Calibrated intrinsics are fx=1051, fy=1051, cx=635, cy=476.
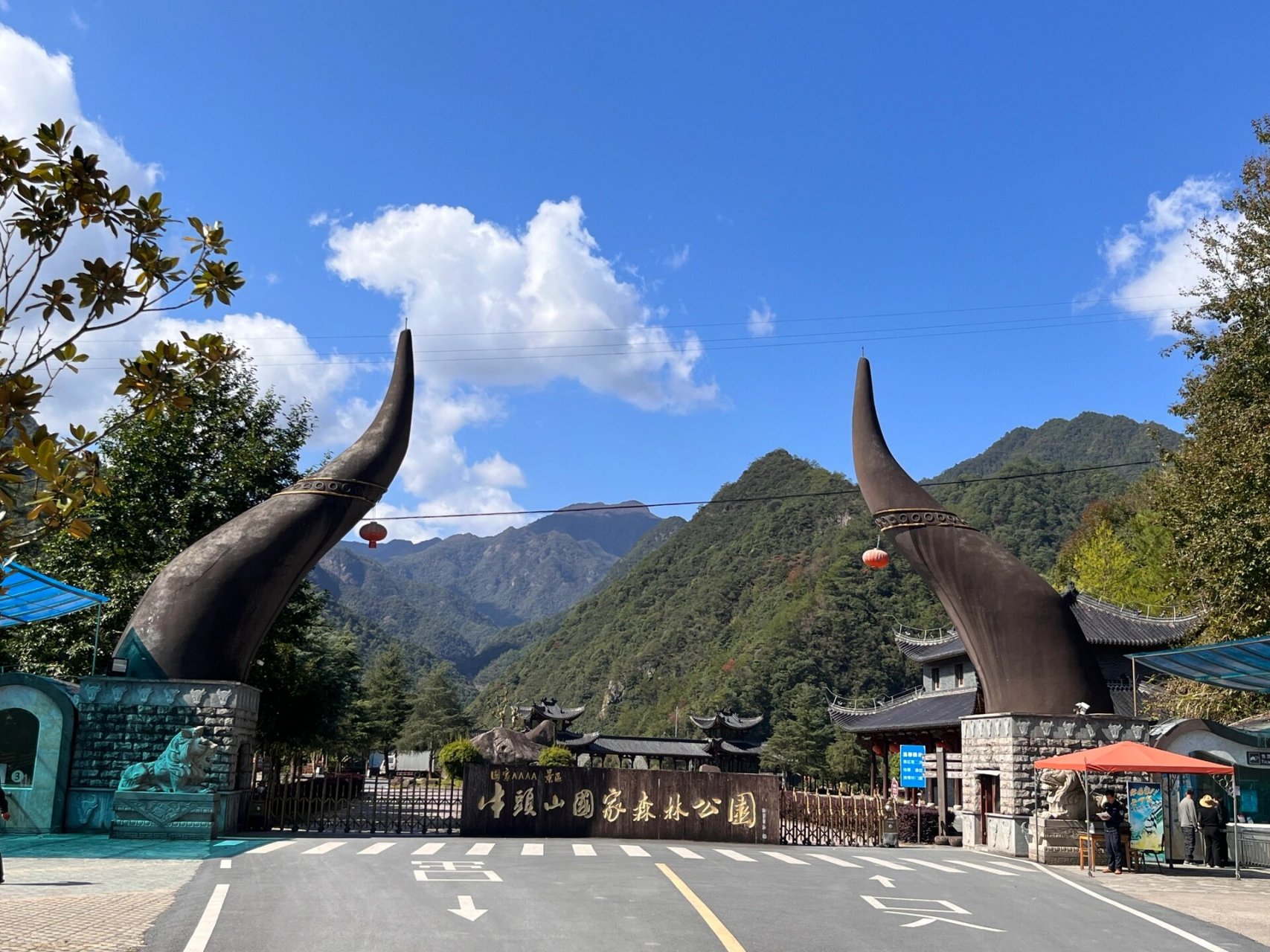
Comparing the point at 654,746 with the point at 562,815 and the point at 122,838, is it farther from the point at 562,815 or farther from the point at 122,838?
the point at 122,838

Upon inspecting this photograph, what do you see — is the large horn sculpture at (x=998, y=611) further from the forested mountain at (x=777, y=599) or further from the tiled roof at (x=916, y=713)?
the forested mountain at (x=777, y=599)

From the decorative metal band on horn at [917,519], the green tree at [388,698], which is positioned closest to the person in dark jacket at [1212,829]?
the decorative metal band on horn at [917,519]

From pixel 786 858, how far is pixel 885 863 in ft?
5.17

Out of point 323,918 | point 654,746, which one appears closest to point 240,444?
point 323,918

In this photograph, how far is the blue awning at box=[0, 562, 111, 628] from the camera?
628 inches

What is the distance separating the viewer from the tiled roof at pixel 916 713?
31969 millimetres

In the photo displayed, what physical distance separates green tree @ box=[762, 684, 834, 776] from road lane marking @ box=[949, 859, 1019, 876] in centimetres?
3224

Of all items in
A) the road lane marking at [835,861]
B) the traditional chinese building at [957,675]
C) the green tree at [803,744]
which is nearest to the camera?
the road lane marking at [835,861]

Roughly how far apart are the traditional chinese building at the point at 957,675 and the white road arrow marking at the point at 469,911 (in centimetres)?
2237

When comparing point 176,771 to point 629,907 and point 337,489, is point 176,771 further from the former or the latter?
point 629,907

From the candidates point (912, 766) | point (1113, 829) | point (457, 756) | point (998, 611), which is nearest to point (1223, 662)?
point (998, 611)

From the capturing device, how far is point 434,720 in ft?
247

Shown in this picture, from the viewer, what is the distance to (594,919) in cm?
960

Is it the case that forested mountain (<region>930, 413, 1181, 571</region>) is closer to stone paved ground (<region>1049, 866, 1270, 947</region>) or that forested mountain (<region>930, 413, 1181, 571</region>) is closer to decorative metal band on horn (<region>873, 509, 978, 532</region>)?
decorative metal band on horn (<region>873, 509, 978, 532</region>)
